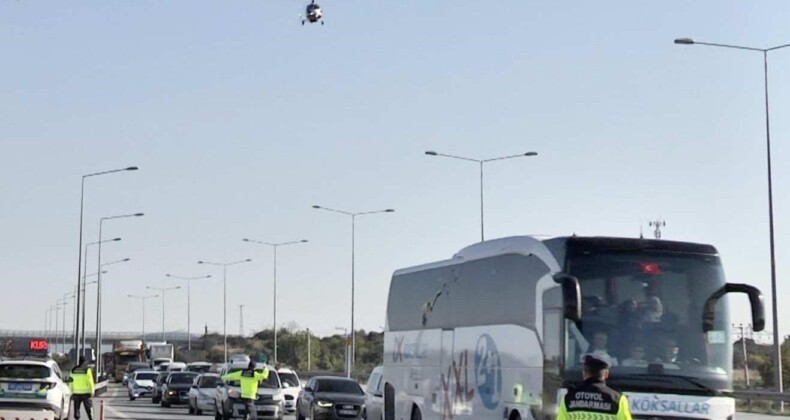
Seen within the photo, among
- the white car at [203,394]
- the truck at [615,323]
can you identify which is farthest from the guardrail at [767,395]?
the white car at [203,394]

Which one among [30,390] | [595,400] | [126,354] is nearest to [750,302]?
[595,400]

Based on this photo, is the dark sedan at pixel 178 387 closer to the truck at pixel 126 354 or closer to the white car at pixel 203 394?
the white car at pixel 203 394

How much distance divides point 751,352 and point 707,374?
69.6 metres

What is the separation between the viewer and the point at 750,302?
19594 millimetres

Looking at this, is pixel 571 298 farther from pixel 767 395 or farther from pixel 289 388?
pixel 289 388

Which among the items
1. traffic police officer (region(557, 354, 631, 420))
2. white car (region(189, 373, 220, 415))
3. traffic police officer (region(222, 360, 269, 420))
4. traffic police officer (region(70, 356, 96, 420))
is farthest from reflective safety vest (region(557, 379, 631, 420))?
white car (region(189, 373, 220, 415))

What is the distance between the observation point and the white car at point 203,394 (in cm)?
4903

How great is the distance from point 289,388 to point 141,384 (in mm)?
19884

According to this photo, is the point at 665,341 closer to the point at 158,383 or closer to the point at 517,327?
the point at 517,327

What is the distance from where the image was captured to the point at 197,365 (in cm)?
6906

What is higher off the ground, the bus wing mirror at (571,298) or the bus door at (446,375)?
the bus wing mirror at (571,298)

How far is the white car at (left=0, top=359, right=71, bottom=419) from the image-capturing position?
108ft

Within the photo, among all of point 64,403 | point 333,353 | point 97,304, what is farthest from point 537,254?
point 333,353

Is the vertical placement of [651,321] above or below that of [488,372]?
above
